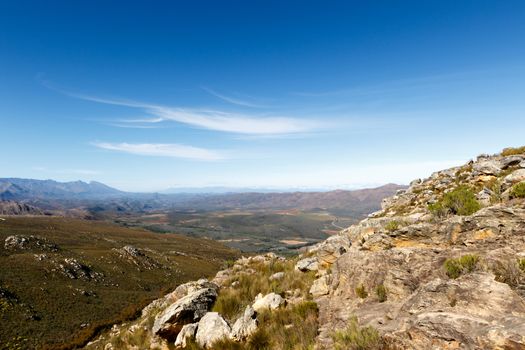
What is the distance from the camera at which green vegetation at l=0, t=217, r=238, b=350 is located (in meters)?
41.1

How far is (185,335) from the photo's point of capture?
448 inches

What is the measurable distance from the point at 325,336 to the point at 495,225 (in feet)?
21.4

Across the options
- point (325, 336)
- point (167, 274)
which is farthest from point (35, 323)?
point (325, 336)

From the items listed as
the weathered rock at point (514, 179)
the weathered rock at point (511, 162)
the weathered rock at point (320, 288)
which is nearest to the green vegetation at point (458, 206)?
the weathered rock at point (514, 179)

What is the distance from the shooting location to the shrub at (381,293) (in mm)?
9552

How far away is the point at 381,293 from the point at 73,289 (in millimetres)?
65673

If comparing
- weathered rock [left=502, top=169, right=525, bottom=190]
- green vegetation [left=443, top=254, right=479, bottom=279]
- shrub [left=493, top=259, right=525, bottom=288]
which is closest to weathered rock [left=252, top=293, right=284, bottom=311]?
green vegetation [left=443, top=254, right=479, bottom=279]

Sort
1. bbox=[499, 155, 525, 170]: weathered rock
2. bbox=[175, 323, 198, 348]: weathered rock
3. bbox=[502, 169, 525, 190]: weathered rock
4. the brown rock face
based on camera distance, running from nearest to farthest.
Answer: the brown rock face → bbox=[175, 323, 198, 348]: weathered rock → bbox=[502, 169, 525, 190]: weathered rock → bbox=[499, 155, 525, 170]: weathered rock

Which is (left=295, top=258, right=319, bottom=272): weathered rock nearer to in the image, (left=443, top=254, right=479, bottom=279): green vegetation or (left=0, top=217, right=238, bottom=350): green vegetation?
(left=443, top=254, right=479, bottom=279): green vegetation

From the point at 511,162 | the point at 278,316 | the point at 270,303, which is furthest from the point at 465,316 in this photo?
the point at 511,162

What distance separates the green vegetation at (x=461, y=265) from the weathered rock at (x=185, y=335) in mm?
8965

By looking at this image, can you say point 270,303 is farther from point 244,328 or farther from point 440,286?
point 440,286

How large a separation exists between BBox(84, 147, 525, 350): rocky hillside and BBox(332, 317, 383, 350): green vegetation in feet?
0.08

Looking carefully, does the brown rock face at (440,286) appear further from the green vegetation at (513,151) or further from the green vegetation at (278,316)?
the green vegetation at (513,151)
